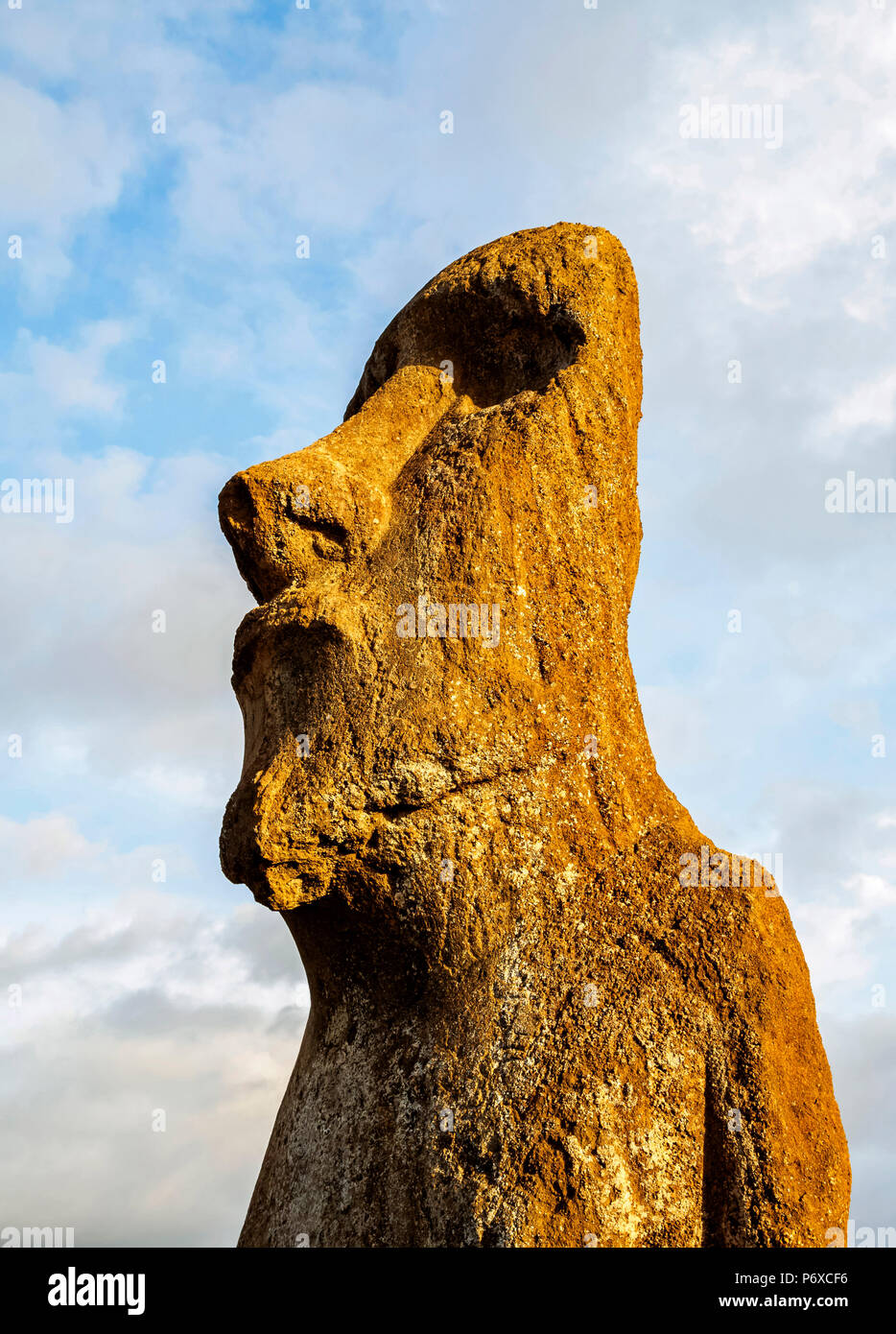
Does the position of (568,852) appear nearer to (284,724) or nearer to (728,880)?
(728,880)

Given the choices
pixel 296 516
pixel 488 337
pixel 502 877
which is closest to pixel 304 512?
pixel 296 516

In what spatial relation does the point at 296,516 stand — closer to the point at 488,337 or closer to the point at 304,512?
the point at 304,512

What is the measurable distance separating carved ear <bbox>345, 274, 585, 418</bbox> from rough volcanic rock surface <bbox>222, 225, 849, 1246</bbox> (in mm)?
44

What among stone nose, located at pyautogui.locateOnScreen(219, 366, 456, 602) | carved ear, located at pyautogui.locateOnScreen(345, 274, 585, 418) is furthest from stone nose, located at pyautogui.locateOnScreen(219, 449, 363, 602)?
carved ear, located at pyautogui.locateOnScreen(345, 274, 585, 418)

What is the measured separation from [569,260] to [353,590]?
6.07 ft

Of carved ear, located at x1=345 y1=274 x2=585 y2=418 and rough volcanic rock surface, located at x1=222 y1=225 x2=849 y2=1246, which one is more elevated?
carved ear, located at x1=345 y1=274 x2=585 y2=418

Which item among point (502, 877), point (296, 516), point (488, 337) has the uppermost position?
point (488, 337)

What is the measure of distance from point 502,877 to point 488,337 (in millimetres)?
2521

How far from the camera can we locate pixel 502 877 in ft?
15.2

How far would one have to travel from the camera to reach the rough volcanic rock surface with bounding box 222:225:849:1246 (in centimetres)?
425

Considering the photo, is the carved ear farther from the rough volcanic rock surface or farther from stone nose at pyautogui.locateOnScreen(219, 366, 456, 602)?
stone nose at pyautogui.locateOnScreen(219, 366, 456, 602)

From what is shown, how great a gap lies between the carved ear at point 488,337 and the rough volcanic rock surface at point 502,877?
0.14 ft

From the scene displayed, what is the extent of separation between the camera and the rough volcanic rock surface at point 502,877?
425 cm
